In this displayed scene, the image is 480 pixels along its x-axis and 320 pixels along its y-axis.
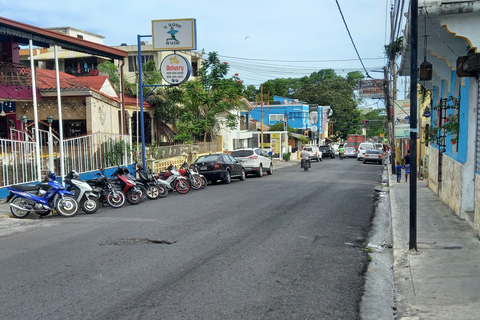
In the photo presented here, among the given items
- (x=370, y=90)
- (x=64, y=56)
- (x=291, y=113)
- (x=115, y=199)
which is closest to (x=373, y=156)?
(x=370, y=90)

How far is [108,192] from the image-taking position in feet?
47.3

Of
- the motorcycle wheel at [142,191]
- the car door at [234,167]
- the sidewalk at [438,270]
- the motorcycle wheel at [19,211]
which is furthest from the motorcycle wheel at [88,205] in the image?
the car door at [234,167]

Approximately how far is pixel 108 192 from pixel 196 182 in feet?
19.1

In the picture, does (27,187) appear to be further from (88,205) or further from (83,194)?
(88,205)

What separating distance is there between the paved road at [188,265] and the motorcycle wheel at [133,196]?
1.58m

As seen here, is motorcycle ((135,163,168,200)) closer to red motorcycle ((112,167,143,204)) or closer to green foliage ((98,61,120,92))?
red motorcycle ((112,167,143,204))

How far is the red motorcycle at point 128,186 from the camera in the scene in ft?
49.5

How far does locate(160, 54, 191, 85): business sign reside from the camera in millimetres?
22078

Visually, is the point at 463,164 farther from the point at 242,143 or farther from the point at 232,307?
the point at 242,143

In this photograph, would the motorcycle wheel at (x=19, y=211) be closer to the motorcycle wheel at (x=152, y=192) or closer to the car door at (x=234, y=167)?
the motorcycle wheel at (x=152, y=192)

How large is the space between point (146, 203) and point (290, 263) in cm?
875

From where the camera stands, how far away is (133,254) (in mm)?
8125

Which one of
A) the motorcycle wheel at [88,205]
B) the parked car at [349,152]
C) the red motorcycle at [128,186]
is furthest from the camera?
the parked car at [349,152]

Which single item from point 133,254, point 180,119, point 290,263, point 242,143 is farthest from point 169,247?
point 242,143
